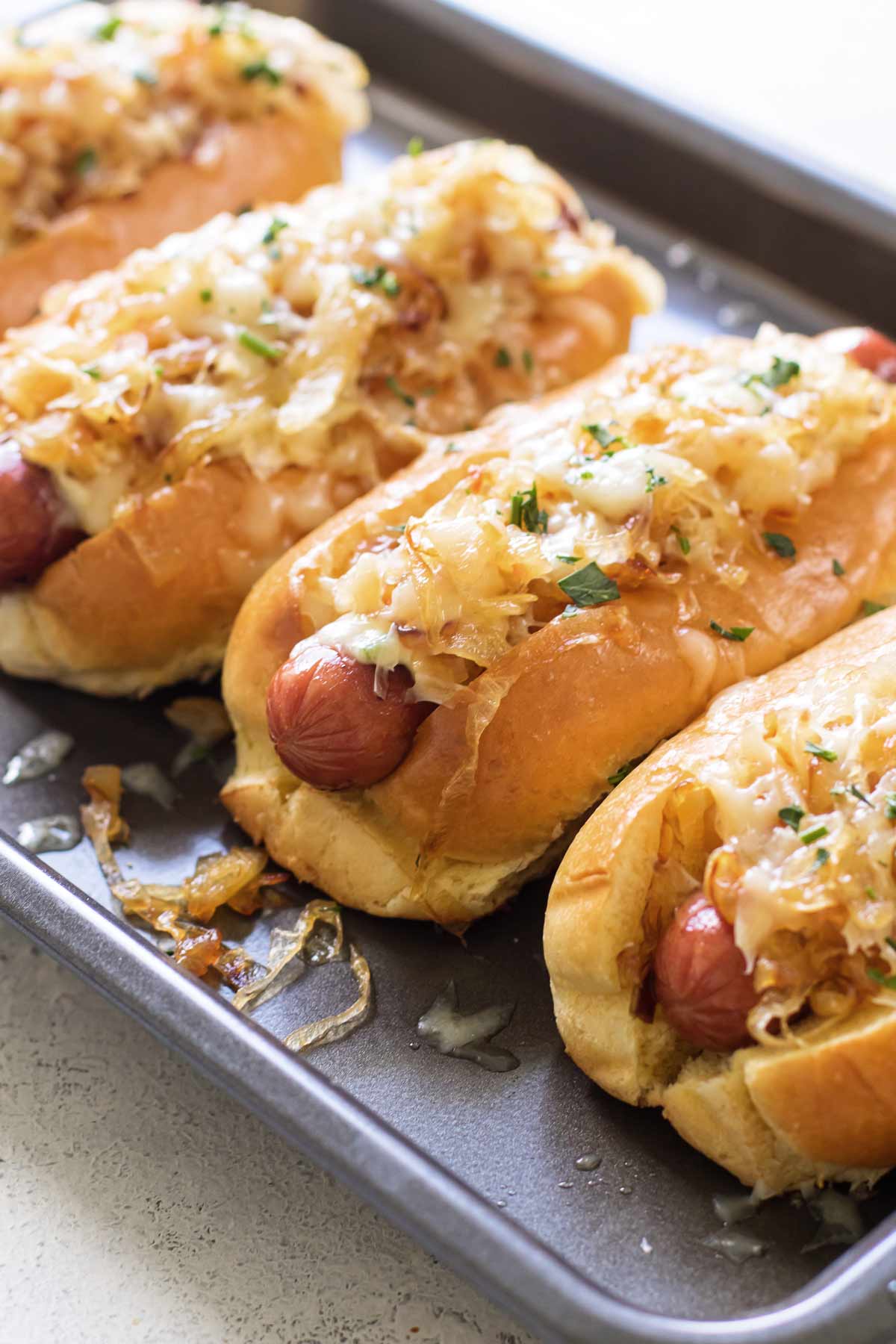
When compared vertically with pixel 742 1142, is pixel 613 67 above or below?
above

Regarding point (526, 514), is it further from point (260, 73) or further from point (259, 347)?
point (260, 73)

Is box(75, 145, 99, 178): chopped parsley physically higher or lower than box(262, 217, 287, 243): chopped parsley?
lower

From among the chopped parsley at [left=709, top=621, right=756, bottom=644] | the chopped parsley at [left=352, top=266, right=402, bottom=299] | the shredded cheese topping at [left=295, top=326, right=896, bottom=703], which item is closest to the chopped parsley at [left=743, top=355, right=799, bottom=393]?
the shredded cheese topping at [left=295, top=326, right=896, bottom=703]

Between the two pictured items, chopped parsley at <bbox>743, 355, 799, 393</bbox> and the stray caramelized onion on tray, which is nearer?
the stray caramelized onion on tray

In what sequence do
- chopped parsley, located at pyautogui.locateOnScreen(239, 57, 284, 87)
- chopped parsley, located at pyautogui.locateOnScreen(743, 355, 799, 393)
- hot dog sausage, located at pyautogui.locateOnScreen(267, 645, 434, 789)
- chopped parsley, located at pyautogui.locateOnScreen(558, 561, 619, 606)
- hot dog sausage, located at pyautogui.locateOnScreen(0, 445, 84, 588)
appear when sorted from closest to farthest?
1. hot dog sausage, located at pyautogui.locateOnScreen(267, 645, 434, 789)
2. chopped parsley, located at pyautogui.locateOnScreen(558, 561, 619, 606)
3. hot dog sausage, located at pyautogui.locateOnScreen(0, 445, 84, 588)
4. chopped parsley, located at pyautogui.locateOnScreen(743, 355, 799, 393)
5. chopped parsley, located at pyautogui.locateOnScreen(239, 57, 284, 87)

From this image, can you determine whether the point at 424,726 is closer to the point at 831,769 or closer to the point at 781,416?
the point at 831,769

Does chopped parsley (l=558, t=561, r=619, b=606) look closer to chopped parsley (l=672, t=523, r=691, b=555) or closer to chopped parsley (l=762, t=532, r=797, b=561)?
chopped parsley (l=672, t=523, r=691, b=555)

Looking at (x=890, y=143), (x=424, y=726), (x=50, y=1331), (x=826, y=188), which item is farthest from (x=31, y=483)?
(x=890, y=143)

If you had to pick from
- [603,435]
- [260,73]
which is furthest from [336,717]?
[260,73]
